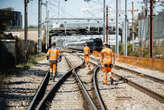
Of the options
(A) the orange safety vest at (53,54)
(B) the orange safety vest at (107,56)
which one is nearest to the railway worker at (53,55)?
(A) the orange safety vest at (53,54)

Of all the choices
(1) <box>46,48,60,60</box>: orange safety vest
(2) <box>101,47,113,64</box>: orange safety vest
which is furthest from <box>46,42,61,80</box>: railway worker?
(2) <box>101,47,113,64</box>: orange safety vest

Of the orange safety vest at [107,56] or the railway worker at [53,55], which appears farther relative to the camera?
the railway worker at [53,55]

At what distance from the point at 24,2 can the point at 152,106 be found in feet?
66.2

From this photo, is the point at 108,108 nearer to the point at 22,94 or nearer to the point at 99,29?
the point at 22,94

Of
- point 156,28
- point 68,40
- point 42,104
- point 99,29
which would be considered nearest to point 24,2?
point 42,104

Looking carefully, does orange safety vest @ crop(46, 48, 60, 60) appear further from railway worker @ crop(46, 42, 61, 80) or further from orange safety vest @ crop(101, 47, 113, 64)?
orange safety vest @ crop(101, 47, 113, 64)

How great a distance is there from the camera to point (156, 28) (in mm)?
47750

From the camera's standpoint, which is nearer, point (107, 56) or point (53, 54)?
point (107, 56)

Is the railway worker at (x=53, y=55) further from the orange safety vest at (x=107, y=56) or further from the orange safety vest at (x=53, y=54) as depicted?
the orange safety vest at (x=107, y=56)

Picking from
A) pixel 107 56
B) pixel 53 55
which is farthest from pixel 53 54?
pixel 107 56

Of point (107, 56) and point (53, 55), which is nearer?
point (107, 56)

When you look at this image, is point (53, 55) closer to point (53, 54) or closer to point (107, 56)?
point (53, 54)

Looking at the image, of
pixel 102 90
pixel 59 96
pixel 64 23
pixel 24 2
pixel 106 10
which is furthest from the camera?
pixel 64 23

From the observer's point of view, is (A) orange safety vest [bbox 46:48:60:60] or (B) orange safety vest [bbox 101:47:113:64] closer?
(B) orange safety vest [bbox 101:47:113:64]
